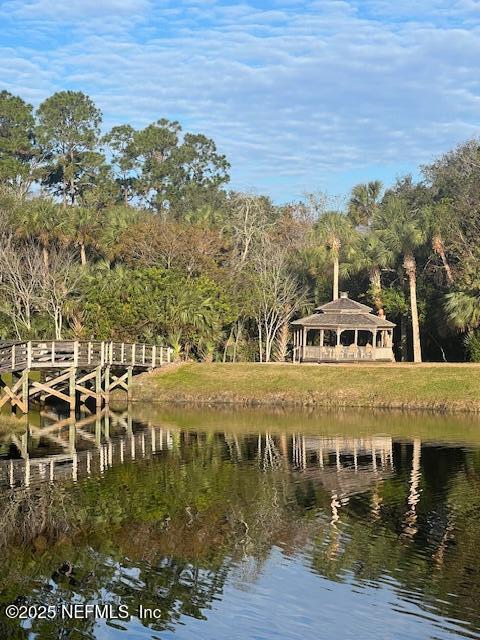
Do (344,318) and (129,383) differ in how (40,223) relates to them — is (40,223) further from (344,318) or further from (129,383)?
(344,318)

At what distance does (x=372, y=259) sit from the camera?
216 feet

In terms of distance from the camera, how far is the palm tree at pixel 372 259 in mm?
64562

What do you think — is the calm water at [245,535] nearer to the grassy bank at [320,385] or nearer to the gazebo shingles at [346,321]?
the grassy bank at [320,385]

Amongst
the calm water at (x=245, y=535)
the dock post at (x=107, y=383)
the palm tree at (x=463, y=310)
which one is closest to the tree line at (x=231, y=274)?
the palm tree at (x=463, y=310)

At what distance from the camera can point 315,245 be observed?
6731 cm

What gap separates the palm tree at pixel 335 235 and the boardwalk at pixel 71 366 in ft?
46.8

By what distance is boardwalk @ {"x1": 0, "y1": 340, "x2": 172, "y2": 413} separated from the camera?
45.5m

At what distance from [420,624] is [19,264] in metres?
52.7

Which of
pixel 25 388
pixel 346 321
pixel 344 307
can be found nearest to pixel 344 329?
pixel 346 321

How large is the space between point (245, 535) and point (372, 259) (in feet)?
150

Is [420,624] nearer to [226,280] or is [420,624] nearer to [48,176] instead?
[226,280]

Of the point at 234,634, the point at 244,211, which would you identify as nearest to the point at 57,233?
the point at 244,211

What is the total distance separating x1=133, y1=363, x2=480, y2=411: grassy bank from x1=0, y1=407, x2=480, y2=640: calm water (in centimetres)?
1169

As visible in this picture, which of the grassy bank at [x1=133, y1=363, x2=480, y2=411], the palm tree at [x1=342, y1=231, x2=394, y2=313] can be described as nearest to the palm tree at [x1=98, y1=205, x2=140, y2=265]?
the grassy bank at [x1=133, y1=363, x2=480, y2=411]
